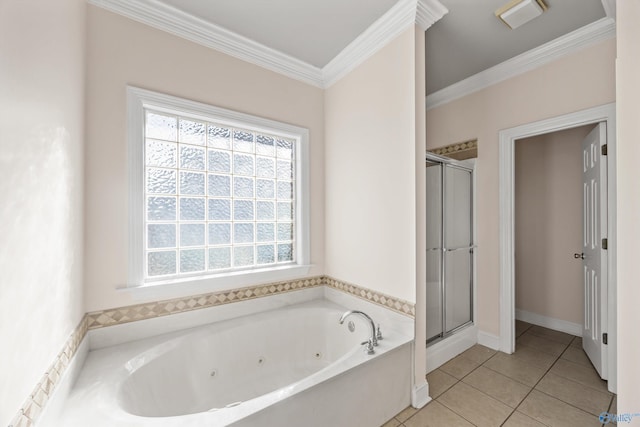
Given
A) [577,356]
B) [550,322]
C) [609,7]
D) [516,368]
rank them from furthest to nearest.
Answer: [550,322] → [577,356] → [516,368] → [609,7]

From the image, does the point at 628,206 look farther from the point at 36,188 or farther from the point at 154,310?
the point at 154,310

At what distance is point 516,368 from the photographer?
206 cm

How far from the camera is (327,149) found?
7.99 ft

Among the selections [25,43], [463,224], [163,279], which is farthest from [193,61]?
[463,224]

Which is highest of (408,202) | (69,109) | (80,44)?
(80,44)

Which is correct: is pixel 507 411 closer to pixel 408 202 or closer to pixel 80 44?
pixel 408 202

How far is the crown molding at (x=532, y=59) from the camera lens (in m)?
1.81

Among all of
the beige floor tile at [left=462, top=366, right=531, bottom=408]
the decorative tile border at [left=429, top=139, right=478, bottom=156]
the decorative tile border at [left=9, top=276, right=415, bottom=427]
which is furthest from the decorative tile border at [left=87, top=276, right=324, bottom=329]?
the decorative tile border at [left=429, top=139, right=478, bottom=156]

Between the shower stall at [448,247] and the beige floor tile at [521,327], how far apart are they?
0.69 m

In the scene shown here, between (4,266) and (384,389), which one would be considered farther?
(384,389)

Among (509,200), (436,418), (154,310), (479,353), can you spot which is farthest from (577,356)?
(154,310)

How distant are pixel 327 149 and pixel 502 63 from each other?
1713 millimetres

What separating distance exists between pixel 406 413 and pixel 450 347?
2.88 ft

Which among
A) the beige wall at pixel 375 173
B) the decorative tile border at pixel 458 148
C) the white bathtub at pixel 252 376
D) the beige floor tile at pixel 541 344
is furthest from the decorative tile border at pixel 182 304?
the beige floor tile at pixel 541 344
